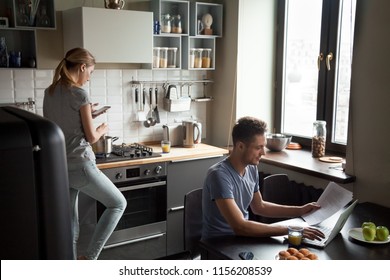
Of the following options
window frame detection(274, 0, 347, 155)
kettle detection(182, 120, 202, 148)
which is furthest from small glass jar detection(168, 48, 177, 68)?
window frame detection(274, 0, 347, 155)

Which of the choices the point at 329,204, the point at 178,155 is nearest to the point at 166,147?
the point at 178,155

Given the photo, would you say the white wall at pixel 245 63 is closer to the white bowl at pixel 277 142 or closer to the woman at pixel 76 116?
the white bowl at pixel 277 142

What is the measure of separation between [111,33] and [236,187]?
1.66 m

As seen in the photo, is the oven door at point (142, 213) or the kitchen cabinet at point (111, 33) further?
the oven door at point (142, 213)

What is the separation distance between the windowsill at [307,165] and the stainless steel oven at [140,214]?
87cm

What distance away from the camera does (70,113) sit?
268 centimetres

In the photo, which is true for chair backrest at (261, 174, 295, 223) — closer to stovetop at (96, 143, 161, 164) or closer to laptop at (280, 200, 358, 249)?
laptop at (280, 200, 358, 249)

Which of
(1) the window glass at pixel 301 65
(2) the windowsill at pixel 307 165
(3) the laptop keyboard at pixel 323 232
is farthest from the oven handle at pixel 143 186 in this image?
(3) the laptop keyboard at pixel 323 232

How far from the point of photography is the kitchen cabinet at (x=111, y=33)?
318 cm

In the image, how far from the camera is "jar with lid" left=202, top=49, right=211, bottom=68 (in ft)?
13.1

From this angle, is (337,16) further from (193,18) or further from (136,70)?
(136,70)

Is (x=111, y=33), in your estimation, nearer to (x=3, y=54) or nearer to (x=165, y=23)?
(x=165, y=23)

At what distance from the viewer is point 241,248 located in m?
1.93

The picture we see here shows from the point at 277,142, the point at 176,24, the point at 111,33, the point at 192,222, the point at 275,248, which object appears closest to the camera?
the point at 275,248
